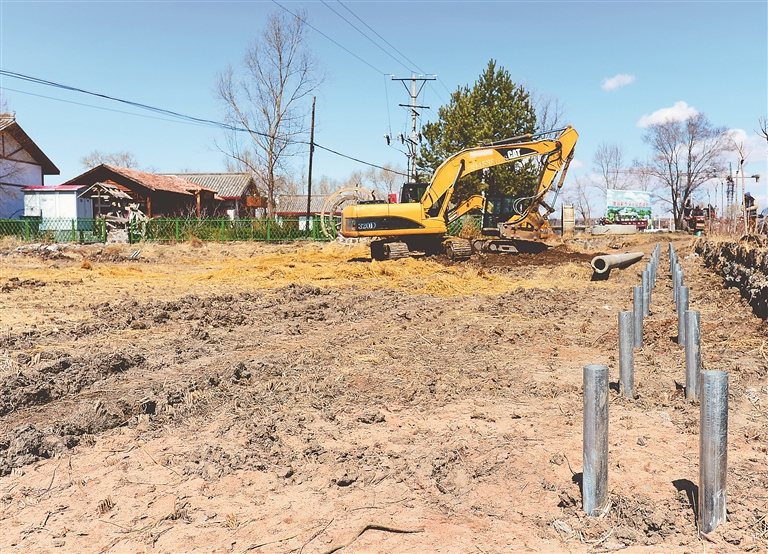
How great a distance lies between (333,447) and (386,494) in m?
0.80

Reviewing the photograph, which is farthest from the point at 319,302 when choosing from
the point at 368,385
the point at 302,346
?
the point at 368,385

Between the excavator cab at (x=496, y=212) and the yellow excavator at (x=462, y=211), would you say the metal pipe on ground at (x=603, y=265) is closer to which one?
the yellow excavator at (x=462, y=211)

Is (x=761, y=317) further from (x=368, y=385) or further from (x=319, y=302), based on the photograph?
(x=319, y=302)

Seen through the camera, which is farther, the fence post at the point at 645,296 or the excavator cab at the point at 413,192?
the excavator cab at the point at 413,192

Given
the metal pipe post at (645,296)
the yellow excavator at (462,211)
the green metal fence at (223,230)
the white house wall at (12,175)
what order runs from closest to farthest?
the metal pipe post at (645,296)
the yellow excavator at (462,211)
the green metal fence at (223,230)
the white house wall at (12,175)

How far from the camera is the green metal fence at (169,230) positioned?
31.3 meters

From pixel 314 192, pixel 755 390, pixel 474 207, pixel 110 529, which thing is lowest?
pixel 110 529

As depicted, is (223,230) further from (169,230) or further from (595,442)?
(595,442)

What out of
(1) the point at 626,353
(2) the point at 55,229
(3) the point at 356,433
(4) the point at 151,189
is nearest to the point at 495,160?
(1) the point at 626,353

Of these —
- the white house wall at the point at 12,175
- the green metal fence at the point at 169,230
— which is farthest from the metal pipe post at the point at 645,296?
the white house wall at the point at 12,175

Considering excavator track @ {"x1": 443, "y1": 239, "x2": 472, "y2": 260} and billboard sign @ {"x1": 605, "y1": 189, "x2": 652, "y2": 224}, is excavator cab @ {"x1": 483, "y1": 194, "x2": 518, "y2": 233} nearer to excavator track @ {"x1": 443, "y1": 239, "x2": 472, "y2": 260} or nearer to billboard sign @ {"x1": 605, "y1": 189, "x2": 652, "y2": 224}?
excavator track @ {"x1": 443, "y1": 239, "x2": 472, "y2": 260}

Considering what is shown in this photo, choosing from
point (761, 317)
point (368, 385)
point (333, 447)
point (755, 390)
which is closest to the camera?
point (333, 447)

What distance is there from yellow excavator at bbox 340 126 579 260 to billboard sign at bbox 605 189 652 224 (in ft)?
103

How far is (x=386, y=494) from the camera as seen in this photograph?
375cm
